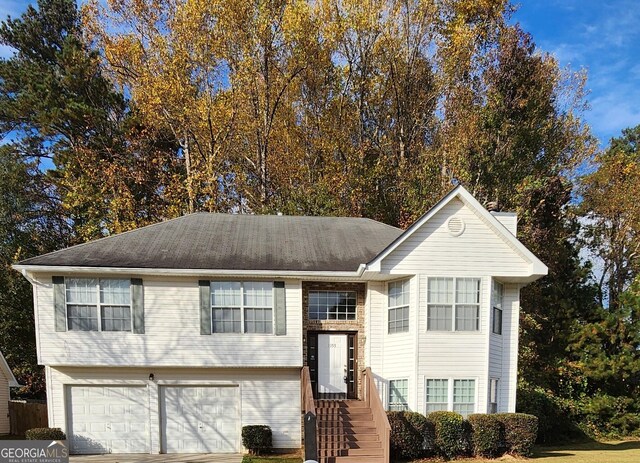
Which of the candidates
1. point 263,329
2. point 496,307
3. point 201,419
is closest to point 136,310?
point 263,329

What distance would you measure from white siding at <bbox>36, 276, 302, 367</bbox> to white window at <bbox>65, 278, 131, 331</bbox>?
0.80 ft

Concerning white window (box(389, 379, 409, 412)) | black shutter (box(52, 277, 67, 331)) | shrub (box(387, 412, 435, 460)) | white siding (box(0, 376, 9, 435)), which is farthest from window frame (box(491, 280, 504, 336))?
white siding (box(0, 376, 9, 435))

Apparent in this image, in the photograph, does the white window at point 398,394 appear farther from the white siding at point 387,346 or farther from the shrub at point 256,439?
the shrub at point 256,439

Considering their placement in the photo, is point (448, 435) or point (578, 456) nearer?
point (448, 435)

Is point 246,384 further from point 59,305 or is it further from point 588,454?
point 588,454

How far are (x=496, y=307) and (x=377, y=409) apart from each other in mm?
5074

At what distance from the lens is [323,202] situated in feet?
65.7

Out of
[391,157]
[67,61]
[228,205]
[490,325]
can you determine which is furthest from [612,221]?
[67,61]

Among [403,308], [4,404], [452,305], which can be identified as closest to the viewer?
[452,305]

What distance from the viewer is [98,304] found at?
11672 millimetres

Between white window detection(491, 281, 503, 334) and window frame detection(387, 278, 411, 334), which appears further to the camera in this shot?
white window detection(491, 281, 503, 334)

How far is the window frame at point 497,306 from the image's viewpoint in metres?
12.2

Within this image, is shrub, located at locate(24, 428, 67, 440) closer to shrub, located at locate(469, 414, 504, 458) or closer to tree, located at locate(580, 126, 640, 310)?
shrub, located at locate(469, 414, 504, 458)

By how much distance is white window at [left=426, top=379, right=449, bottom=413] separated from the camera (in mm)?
11742
